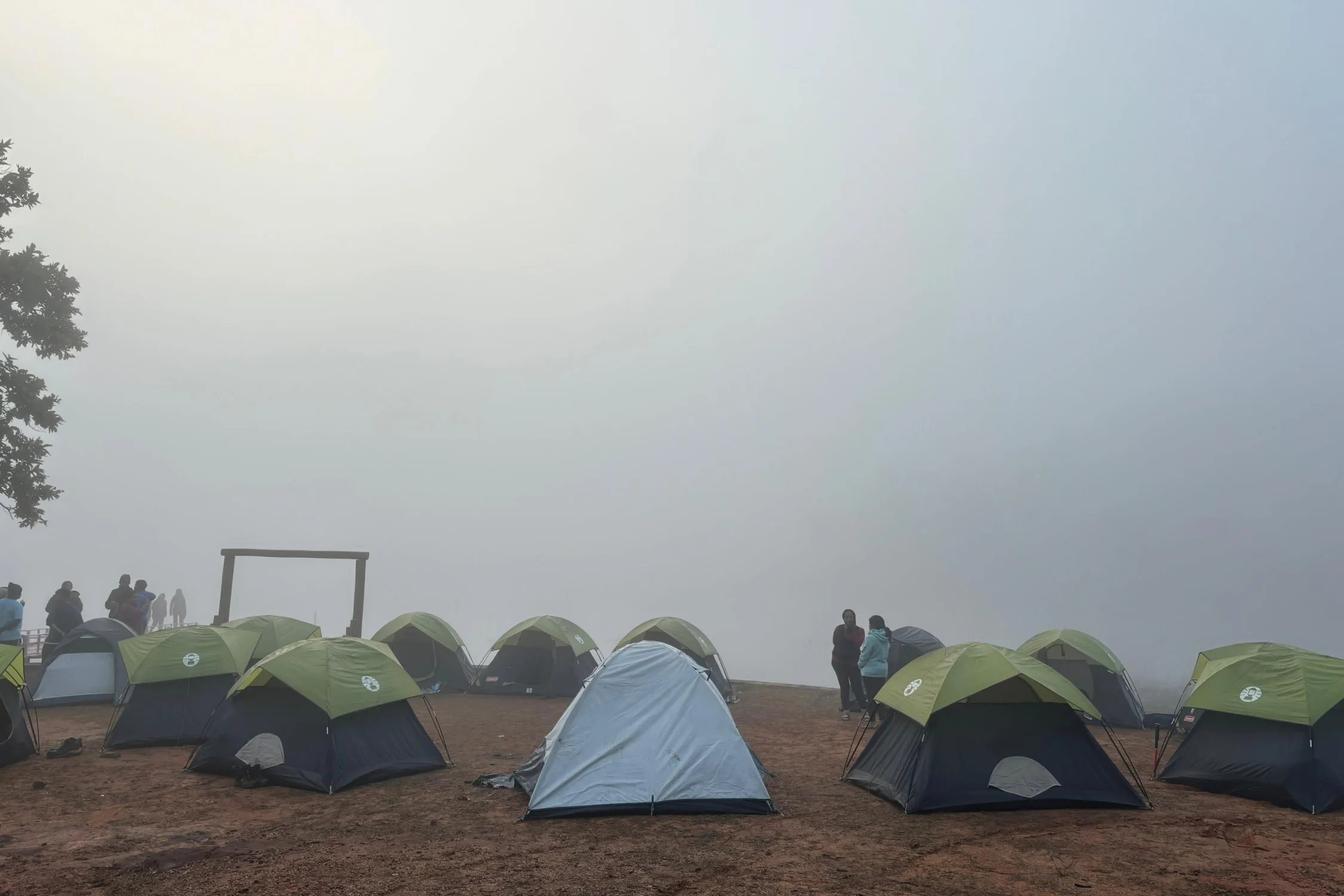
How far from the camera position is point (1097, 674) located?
1595 cm

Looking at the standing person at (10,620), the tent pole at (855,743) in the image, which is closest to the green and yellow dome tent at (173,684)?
the standing person at (10,620)

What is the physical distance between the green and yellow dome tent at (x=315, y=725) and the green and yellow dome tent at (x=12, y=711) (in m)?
2.61

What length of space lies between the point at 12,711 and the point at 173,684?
7.69 ft

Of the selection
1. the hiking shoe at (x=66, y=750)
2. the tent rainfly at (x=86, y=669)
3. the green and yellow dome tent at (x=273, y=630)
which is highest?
the green and yellow dome tent at (x=273, y=630)

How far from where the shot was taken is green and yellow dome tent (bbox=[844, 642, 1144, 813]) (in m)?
9.02

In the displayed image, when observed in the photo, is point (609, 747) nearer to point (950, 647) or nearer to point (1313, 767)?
point (950, 647)

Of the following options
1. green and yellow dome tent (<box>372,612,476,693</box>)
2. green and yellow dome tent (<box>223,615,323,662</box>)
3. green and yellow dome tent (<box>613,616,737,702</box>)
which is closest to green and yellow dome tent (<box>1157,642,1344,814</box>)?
green and yellow dome tent (<box>613,616,737,702</box>)

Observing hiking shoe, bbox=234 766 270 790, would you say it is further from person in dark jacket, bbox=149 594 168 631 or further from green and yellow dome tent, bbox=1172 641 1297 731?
person in dark jacket, bbox=149 594 168 631

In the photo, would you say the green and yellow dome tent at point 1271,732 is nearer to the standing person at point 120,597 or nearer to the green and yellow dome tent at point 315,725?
the green and yellow dome tent at point 315,725

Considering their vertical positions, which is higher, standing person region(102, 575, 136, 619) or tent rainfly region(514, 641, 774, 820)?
standing person region(102, 575, 136, 619)

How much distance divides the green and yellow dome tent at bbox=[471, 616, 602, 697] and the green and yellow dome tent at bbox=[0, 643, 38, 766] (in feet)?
30.1

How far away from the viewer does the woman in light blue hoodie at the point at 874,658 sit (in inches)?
587

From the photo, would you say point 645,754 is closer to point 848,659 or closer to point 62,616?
point 848,659

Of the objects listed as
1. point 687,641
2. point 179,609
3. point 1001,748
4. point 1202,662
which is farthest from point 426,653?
point 179,609
